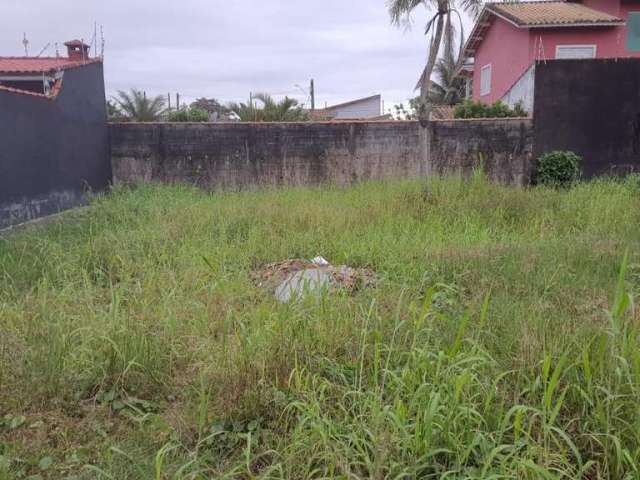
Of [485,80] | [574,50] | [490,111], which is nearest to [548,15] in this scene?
[574,50]

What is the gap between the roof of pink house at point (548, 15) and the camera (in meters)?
13.5

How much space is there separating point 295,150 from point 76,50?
7464mm

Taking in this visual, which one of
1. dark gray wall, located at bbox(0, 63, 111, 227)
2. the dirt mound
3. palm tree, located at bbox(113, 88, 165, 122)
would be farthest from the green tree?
the dirt mound

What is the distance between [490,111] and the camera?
33.6ft

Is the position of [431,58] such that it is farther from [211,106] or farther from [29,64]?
[211,106]

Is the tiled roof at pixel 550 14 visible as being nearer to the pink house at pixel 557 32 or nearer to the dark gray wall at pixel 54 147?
the pink house at pixel 557 32

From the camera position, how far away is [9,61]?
12.2m

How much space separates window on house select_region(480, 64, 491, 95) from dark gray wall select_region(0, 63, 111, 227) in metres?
12.6

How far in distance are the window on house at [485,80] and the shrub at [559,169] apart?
864 centimetres

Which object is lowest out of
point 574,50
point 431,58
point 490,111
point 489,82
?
point 490,111

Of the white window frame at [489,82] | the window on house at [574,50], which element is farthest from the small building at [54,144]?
the white window frame at [489,82]

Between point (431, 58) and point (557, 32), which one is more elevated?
point (557, 32)

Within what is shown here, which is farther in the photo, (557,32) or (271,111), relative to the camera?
(557,32)

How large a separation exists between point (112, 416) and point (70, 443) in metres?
0.24
